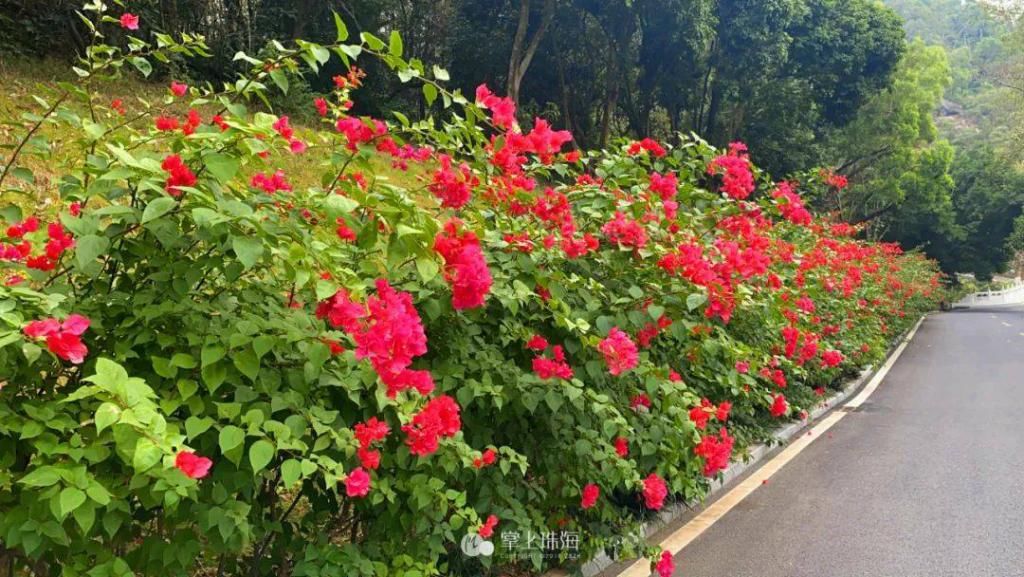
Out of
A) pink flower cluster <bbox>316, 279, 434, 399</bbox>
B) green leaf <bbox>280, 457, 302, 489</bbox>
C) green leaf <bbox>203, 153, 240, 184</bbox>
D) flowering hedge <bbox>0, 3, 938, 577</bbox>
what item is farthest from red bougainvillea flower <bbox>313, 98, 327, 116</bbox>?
green leaf <bbox>280, 457, 302, 489</bbox>

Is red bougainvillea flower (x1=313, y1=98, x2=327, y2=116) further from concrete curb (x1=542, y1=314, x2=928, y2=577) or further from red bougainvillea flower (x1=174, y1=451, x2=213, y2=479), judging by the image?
concrete curb (x1=542, y1=314, x2=928, y2=577)

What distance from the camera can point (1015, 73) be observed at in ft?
102

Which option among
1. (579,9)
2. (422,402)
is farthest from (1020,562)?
(579,9)

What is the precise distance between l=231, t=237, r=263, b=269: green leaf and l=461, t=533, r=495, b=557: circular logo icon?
1651 mm

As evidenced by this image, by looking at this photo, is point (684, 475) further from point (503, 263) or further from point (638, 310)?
point (503, 263)

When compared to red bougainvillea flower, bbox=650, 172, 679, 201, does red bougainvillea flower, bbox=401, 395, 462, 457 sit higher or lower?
lower

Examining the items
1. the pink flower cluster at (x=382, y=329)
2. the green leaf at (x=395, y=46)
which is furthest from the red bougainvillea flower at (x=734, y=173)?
the pink flower cluster at (x=382, y=329)

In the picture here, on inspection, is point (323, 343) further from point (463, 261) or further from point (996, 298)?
point (996, 298)

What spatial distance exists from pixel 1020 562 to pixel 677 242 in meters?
2.87

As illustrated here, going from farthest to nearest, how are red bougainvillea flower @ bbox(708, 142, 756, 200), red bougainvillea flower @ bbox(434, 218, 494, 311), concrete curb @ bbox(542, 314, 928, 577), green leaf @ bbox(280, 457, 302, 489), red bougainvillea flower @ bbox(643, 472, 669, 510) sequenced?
red bougainvillea flower @ bbox(708, 142, 756, 200) < concrete curb @ bbox(542, 314, 928, 577) < red bougainvillea flower @ bbox(643, 472, 669, 510) < red bougainvillea flower @ bbox(434, 218, 494, 311) < green leaf @ bbox(280, 457, 302, 489)

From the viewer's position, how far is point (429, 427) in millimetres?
2289

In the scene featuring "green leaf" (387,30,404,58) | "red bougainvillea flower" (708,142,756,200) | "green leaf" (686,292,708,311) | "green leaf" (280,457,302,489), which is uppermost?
"green leaf" (387,30,404,58)

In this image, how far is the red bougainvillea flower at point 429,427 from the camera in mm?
2285

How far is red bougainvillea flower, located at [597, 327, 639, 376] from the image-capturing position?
312cm
